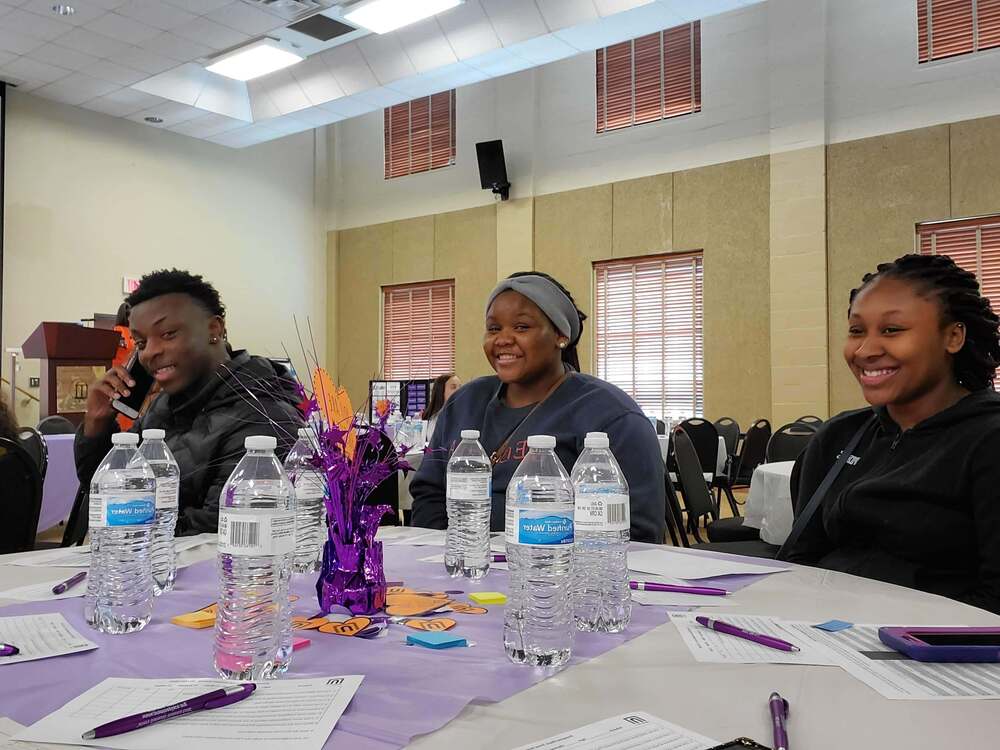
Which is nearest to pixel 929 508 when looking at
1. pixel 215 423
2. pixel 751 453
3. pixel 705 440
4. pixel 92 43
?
pixel 215 423

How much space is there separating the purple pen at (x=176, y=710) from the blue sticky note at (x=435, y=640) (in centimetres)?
25

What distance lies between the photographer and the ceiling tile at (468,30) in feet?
24.6

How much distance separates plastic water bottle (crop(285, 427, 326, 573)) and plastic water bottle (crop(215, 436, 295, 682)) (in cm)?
36

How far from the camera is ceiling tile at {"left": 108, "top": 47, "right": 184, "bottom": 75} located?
7465mm

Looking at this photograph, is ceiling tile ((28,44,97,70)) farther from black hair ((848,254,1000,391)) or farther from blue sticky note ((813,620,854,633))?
blue sticky note ((813,620,854,633))

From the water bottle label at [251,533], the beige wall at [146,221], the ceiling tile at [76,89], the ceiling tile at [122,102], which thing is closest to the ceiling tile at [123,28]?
the ceiling tile at [76,89]

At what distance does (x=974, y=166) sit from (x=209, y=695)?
8106 mm

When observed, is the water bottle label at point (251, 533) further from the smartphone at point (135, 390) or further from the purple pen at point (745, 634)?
the smartphone at point (135, 390)

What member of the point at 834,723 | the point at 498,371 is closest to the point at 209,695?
the point at 834,723

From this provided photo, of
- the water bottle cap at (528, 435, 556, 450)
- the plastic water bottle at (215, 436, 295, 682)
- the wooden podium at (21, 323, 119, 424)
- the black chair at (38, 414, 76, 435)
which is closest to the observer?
the plastic water bottle at (215, 436, 295, 682)

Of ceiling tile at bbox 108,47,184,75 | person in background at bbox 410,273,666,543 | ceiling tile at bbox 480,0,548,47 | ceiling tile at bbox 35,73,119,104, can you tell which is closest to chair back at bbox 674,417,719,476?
ceiling tile at bbox 480,0,548,47

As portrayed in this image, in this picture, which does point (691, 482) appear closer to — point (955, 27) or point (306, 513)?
point (306, 513)

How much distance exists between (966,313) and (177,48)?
299 inches

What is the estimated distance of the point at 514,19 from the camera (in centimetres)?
731
